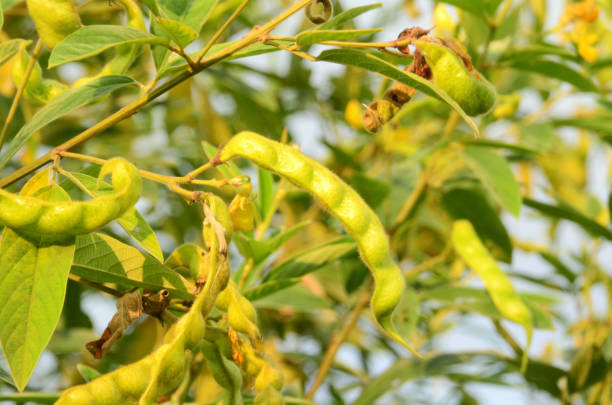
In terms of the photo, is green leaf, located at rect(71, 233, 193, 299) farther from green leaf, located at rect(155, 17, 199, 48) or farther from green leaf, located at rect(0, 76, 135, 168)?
green leaf, located at rect(155, 17, 199, 48)

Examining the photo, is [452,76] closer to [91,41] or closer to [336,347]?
[91,41]

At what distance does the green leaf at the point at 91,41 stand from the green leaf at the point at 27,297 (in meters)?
0.19

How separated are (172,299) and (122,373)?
185 millimetres

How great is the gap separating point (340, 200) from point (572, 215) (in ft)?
3.38

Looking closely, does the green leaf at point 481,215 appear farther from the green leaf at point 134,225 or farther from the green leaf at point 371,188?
the green leaf at point 134,225

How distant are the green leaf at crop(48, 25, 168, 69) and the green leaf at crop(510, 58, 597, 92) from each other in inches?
41.7

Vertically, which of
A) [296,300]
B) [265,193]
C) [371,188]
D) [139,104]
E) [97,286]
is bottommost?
[296,300]

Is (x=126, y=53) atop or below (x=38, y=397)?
atop

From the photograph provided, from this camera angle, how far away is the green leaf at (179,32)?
86 cm

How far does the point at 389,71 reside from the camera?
87cm

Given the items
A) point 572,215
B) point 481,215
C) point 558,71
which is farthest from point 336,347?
point 558,71

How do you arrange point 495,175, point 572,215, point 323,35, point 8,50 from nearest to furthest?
point 323,35
point 8,50
point 495,175
point 572,215

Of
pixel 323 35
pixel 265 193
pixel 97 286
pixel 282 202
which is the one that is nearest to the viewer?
pixel 323 35

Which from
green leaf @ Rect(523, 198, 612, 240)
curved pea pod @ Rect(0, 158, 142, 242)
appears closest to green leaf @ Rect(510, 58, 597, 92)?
green leaf @ Rect(523, 198, 612, 240)
